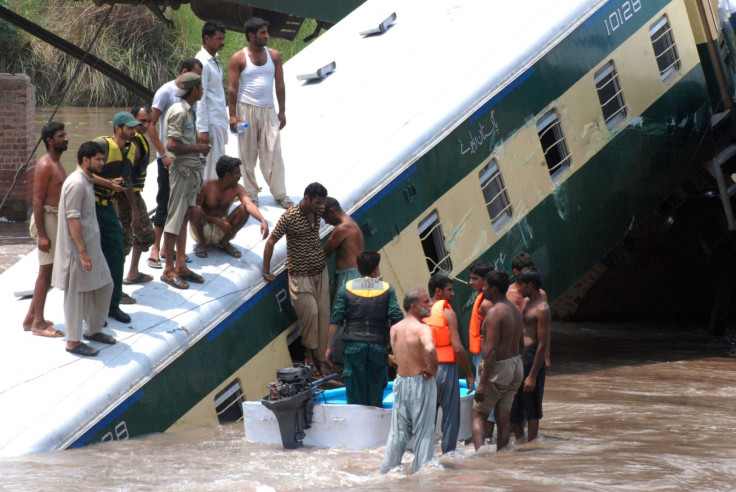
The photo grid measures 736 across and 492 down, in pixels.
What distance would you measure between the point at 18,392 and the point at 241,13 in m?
12.5

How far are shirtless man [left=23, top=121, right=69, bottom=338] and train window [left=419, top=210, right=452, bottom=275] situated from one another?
11.4 ft

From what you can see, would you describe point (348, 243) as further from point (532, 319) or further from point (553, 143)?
point (553, 143)

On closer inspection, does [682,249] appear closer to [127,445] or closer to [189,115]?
[189,115]

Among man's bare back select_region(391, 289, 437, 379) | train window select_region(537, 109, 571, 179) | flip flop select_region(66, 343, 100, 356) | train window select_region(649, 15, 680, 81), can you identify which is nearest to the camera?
man's bare back select_region(391, 289, 437, 379)

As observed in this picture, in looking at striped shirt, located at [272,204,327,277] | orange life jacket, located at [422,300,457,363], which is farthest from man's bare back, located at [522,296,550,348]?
striped shirt, located at [272,204,327,277]

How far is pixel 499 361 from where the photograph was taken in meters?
8.53

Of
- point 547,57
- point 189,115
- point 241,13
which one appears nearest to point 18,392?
point 189,115

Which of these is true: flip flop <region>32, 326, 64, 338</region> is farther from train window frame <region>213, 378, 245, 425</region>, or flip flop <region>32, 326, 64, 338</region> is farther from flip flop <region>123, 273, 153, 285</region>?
train window frame <region>213, 378, 245, 425</region>

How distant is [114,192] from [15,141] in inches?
394

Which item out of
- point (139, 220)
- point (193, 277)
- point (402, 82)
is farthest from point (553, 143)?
point (139, 220)

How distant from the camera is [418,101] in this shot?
36.0 ft

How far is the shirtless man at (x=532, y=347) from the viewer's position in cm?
886

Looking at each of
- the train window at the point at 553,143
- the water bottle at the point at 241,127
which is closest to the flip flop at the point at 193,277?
the water bottle at the point at 241,127

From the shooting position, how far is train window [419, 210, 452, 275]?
10.6m
